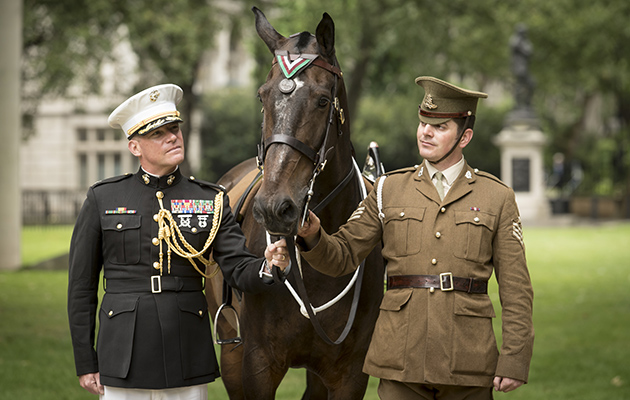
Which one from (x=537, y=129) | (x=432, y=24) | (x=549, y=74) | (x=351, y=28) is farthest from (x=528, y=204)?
(x=351, y=28)

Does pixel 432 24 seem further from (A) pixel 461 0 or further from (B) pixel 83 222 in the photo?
(B) pixel 83 222

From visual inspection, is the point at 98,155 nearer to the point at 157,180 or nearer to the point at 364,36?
the point at 364,36

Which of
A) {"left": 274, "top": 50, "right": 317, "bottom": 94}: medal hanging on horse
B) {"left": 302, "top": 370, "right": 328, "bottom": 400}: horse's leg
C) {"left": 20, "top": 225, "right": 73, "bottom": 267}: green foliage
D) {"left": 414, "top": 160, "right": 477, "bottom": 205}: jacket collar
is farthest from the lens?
{"left": 20, "top": 225, "right": 73, "bottom": 267}: green foliage

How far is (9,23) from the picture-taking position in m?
14.3

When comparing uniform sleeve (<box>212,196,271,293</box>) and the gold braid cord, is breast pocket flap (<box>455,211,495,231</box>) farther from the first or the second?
the gold braid cord

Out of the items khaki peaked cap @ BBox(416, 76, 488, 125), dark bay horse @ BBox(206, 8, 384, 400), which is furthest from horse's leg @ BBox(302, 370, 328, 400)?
khaki peaked cap @ BBox(416, 76, 488, 125)

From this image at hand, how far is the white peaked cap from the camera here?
340 cm

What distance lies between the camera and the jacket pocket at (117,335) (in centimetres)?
332

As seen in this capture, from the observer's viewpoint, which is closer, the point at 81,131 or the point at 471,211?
the point at 471,211

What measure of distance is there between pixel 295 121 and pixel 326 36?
1.57 feet

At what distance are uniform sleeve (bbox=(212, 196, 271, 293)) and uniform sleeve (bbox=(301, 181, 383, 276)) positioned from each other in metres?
0.30

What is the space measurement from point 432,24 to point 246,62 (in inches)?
1020

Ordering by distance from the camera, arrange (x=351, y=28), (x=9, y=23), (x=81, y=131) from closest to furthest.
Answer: (x=9, y=23), (x=351, y=28), (x=81, y=131)

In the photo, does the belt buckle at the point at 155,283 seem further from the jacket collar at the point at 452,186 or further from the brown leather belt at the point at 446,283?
the jacket collar at the point at 452,186
